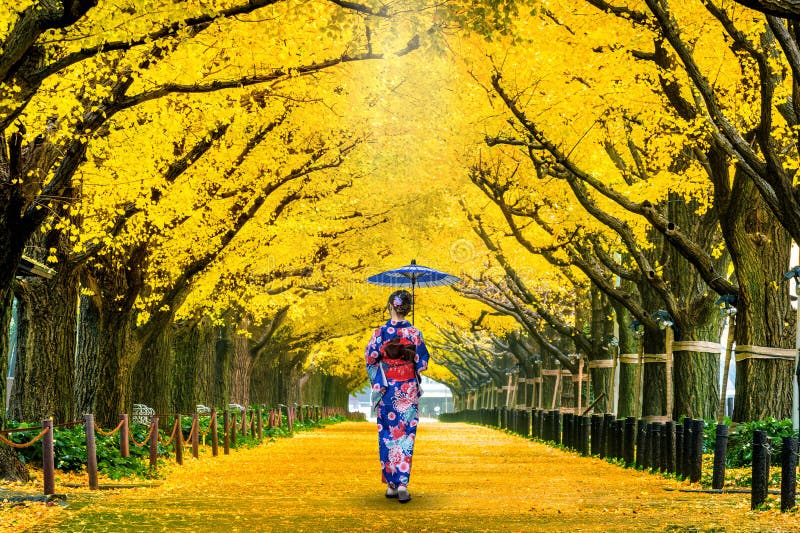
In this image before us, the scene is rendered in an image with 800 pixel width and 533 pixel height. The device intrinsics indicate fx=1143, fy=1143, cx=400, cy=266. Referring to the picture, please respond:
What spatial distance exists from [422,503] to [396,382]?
4.26ft

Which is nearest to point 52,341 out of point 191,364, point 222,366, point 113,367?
point 113,367

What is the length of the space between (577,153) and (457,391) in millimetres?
91074

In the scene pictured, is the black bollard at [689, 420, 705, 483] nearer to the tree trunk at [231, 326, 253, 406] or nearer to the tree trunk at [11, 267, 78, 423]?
the tree trunk at [11, 267, 78, 423]

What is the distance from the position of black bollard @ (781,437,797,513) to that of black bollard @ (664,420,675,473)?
5568 mm

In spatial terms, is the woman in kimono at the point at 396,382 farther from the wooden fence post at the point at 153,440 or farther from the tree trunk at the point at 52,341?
the tree trunk at the point at 52,341

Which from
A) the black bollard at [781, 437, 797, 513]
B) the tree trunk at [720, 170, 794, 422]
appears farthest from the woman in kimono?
the tree trunk at [720, 170, 794, 422]

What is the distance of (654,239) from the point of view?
83.8ft

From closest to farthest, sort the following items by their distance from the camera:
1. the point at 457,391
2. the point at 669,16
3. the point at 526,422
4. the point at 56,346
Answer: the point at 669,16 < the point at 56,346 < the point at 526,422 < the point at 457,391

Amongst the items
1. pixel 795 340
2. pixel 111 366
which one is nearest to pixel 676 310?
pixel 795 340

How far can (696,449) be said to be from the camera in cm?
1525

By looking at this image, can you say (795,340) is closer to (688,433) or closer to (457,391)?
(688,433)

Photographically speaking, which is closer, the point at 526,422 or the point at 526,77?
the point at 526,77

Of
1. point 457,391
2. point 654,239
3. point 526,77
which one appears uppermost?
point 526,77

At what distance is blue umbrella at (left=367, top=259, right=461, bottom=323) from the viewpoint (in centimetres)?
2242
